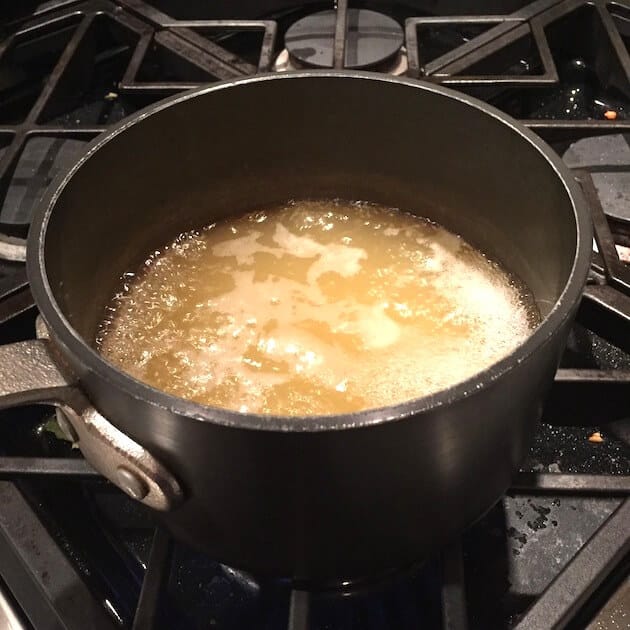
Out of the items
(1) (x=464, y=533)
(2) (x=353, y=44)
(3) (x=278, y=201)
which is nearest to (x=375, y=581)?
(1) (x=464, y=533)

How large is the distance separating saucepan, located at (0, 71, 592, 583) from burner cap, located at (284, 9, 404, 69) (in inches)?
12.7

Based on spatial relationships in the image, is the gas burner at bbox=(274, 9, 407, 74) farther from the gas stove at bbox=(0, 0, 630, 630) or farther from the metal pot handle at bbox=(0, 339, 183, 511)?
the metal pot handle at bbox=(0, 339, 183, 511)

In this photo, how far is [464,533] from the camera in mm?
721

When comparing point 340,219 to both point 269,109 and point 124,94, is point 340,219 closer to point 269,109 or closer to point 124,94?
point 269,109

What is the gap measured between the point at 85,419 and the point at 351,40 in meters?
0.90

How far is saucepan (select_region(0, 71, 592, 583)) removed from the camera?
472 millimetres

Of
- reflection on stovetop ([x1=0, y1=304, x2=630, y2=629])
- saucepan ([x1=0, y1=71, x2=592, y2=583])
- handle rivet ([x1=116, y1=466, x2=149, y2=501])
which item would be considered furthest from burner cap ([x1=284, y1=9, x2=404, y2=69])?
handle rivet ([x1=116, y1=466, x2=149, y2=501])

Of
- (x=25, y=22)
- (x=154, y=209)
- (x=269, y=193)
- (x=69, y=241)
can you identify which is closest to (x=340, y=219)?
(x=269, y=193)

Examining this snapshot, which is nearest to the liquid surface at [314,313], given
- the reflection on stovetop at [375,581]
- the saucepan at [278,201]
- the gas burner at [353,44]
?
the saucepan at [278,201]

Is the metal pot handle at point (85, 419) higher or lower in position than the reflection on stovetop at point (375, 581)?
higher

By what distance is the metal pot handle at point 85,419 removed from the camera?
0.51 meters

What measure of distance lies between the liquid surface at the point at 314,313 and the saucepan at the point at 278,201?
3cm

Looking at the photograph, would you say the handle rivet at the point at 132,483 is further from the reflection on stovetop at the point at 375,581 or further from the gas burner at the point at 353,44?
the gas burner at the point at 353,44

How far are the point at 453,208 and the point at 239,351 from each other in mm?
334
